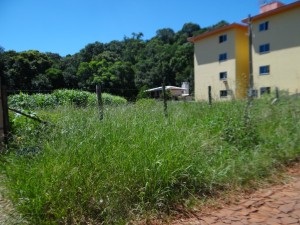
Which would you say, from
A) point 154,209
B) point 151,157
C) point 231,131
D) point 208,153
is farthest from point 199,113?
point 154,209

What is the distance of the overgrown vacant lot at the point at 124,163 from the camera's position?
105 inches

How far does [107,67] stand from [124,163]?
38613 millimetres

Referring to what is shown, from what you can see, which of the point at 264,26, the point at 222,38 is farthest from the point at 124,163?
the point at 222,38

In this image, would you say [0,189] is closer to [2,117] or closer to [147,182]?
[147,182]

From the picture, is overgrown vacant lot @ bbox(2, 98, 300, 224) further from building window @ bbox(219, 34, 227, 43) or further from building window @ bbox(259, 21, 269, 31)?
building window @ bbox(219, 34, 227, 43)

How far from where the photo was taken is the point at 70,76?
128 feet

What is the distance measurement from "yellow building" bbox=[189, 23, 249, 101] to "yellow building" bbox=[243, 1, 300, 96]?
1.74 m

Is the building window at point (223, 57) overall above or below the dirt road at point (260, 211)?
above

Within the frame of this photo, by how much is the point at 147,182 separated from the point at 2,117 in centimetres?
314

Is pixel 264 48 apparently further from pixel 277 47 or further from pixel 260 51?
pixel 277 47

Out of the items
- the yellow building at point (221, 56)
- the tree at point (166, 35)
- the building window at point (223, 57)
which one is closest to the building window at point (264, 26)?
the yellow building at point (221, 56)

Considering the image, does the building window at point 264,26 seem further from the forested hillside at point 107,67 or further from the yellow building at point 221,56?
the forested hillside at point 107,67

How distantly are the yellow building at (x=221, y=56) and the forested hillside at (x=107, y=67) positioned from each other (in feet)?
23.6

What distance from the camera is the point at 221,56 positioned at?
3117 cm
